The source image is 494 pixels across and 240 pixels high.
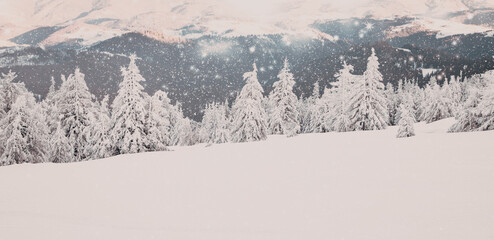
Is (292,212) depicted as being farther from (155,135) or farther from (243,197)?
(155,135)

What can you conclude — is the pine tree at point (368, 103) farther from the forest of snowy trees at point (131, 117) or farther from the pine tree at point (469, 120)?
the pine tree at point (469, 120)

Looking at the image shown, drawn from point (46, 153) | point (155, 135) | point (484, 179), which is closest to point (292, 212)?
point (484, 179)

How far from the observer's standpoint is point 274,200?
5.80 m

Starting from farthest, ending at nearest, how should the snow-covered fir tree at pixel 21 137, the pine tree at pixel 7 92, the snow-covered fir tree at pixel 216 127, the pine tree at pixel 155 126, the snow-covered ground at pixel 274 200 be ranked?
1. the snow-covered fir tree at pixel 216 127
2. the pine tree at pixel 7 92
3. the pine tree at pixel 155 126
4. the snow-covered fir tree at pixel 21 137
5. the snow-covered ground at pixel 274 200

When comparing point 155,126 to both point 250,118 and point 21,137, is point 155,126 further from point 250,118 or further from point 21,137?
point 250,118

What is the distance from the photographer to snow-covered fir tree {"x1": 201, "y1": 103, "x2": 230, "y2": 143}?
1724 inches

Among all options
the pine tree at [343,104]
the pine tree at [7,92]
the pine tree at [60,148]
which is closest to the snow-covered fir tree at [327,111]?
the pine tree at [343,104]

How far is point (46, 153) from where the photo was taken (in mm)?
24297

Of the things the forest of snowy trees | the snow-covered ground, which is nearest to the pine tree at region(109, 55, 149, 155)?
the forest of snowy trees

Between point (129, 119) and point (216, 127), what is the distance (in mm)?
32563

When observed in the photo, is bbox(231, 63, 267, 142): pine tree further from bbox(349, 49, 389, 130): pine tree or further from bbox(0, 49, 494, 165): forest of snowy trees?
bbox(349, 49, 389, 130): pine tree

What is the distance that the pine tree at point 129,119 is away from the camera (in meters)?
21.8

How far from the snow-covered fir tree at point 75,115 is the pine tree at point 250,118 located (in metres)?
13.1

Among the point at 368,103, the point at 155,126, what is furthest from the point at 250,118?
the point at 368,103
